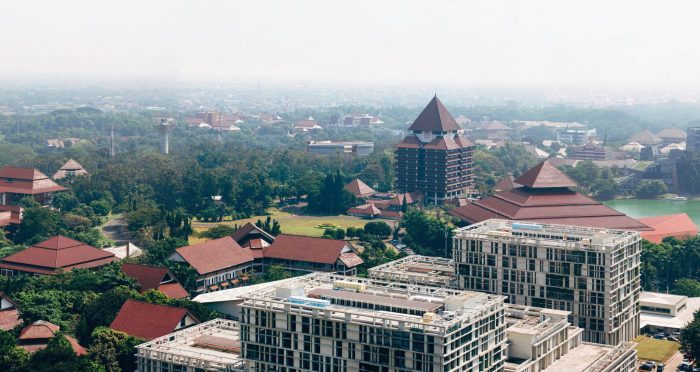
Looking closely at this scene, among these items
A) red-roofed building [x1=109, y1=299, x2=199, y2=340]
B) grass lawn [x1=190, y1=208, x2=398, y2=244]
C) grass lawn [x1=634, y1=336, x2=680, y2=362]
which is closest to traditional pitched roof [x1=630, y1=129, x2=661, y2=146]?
grass lawn [x1=190, y1=208, x2=398, y2=244]

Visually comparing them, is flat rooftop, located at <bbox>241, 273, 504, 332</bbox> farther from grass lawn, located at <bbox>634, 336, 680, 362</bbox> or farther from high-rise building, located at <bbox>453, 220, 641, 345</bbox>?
grass lawn, located at <bbox>634, 336, 680, 362</bbox>

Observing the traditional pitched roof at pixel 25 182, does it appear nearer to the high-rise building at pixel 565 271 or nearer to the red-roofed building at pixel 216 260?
the red-roofed building at pixel 216 260

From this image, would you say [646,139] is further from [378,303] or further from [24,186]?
[378,303]

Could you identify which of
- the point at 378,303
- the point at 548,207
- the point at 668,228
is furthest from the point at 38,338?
the point at 668,228

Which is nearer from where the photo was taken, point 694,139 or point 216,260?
point 216,260

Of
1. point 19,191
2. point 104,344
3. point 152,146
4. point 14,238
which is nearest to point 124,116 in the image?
point 152,146

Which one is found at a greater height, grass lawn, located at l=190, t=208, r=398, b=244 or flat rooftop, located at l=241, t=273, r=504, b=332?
flat rooftop, located at l=241, t=273, r=504, b=332

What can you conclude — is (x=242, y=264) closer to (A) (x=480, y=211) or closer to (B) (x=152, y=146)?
(A) (x=480, y=211)
